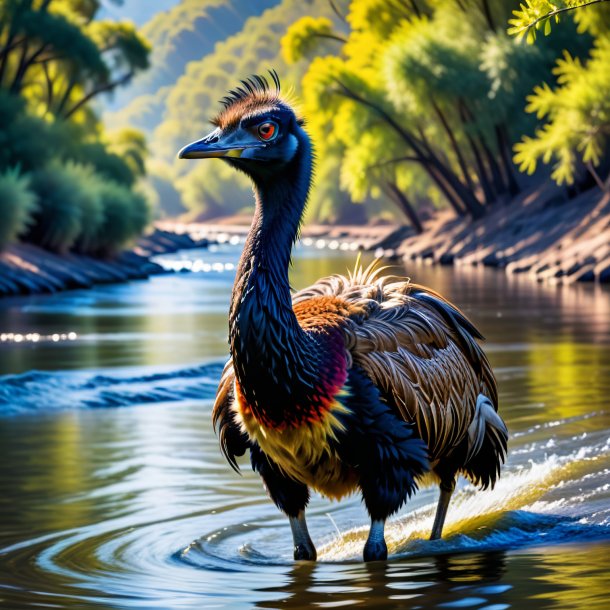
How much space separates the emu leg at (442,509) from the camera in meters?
7.23

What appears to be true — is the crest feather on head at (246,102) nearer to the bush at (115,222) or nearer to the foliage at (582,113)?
the foliage at (582,113)

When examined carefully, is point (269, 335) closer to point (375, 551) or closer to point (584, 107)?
point (375, 551)

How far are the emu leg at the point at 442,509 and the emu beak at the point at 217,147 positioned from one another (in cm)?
215

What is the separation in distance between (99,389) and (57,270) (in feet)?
76.5

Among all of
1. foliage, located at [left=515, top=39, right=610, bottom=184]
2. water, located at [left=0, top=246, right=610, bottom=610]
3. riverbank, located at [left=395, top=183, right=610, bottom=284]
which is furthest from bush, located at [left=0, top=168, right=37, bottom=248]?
water, located at [left=0, top=246, right=610, bottom=610]

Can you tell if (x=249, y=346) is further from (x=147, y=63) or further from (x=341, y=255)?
(x=147, y=63)

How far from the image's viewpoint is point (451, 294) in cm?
2947

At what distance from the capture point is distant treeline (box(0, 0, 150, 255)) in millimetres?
40125

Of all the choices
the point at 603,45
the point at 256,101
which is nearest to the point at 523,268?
the point at 603,45

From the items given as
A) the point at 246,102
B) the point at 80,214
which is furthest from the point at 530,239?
the point at 246,102

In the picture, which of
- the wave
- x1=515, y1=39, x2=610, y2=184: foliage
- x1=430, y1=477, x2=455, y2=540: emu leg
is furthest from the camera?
x1=515, y1=39, x2=610, y2=184: foliage

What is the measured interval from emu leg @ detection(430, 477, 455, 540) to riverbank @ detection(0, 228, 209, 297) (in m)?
26.1

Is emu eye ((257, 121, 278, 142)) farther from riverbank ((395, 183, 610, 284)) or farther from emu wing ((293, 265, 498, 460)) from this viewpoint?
riverbank ((395, 183, 610, 284))

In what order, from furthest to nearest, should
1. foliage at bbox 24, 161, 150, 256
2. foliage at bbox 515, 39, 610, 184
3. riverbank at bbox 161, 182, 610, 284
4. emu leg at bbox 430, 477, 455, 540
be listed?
foliage at bbox 24, 161, 150, 256 < foliage at bbox 515, 39, 610, 184 < riverbank at bbox 161, 182, 610, 284 < emu leg at bbox 430, 477, 455, 540
